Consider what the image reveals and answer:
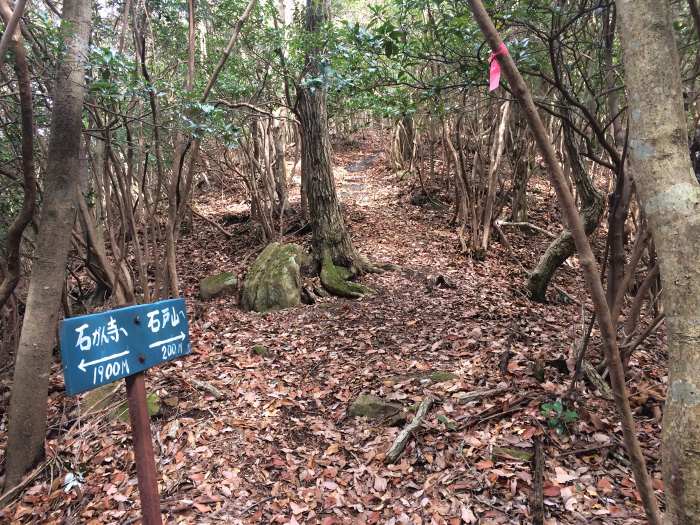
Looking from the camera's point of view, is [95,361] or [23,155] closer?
[95,361]

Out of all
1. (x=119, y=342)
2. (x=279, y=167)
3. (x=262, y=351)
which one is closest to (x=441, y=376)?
(x=262, y=351)

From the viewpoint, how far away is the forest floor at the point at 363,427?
114 inches

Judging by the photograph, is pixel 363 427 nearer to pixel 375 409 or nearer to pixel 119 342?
pixel 375 409

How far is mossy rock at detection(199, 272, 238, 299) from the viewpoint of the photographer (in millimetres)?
7078

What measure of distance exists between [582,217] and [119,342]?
18.9 feet

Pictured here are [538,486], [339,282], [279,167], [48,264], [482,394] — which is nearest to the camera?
[538,486]

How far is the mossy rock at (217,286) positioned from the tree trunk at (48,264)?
3709 millimetres

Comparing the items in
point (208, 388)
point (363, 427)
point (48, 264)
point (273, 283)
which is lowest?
point (363, 427)

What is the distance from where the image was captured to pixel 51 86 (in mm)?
4004

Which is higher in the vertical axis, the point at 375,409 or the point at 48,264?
the point at 48,264

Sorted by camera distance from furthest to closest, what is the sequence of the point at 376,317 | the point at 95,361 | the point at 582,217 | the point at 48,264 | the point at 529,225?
the point at 529,225 → the point at 376,317 → the point at 582,217 → the point at 48,264 → the point at 95,361

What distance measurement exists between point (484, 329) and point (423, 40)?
347 cm

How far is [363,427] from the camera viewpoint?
151 inches

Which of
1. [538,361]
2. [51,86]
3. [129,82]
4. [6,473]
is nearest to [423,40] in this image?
[129,82]
